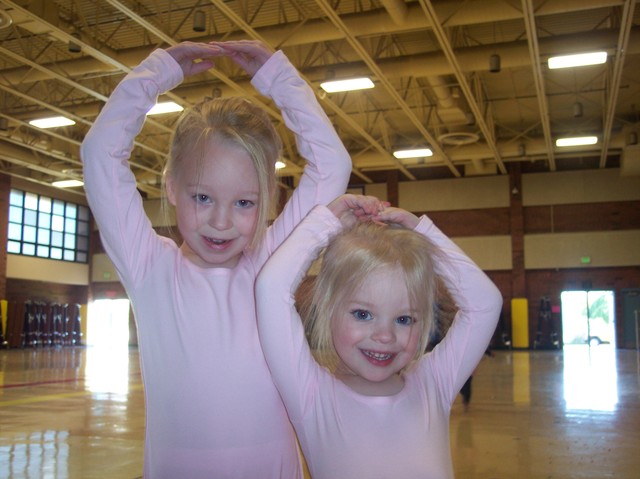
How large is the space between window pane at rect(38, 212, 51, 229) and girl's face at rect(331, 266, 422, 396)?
26529 millimetres

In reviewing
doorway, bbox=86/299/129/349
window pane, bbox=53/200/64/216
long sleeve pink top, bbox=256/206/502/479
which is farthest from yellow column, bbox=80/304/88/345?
long sleeve pink top, bbox=256/206/502/479

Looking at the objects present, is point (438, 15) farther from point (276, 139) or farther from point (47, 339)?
point (47, 339)

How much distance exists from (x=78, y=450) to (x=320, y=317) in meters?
3.91

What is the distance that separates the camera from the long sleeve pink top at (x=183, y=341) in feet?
5.05

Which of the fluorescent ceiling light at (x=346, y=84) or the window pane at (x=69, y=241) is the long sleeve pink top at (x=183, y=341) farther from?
the window pane at (x=69, y=241)

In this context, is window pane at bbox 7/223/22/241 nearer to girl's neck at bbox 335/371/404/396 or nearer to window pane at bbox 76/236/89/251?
window pane at bbox 76/236/89/251

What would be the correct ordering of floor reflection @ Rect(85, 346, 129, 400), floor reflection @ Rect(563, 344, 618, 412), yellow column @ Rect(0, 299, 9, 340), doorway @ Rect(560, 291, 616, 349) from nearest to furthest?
floor reflection @ Rect(563, 344, 618, 412) → floor reflection @ Rect(85, 346, 129, 400) → yellow column @ Rect(0, 299, 9, 340) → doorway @ Rect(560, 291, 616, 349)

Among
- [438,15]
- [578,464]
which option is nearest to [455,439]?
[578,464]

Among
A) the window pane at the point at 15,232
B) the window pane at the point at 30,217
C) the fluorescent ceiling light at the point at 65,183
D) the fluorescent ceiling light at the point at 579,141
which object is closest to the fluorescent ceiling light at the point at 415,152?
the fluorescent ceiling light at the point at 579,141

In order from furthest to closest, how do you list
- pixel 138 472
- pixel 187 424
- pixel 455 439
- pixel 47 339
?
pixel 47 339, pixel 455 439, pixel 138 472, pixel 187 424

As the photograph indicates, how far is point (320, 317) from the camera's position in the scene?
1651 mm

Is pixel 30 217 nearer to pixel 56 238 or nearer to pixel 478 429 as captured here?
pixel 56 238

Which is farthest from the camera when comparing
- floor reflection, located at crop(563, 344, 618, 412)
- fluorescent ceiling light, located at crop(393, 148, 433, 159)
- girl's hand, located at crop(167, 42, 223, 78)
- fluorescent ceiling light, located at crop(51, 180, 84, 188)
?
fluorescent ceiling light, located at crop(51, 180, 84, 188)

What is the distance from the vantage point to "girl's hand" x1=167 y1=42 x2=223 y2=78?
5.80 feet
